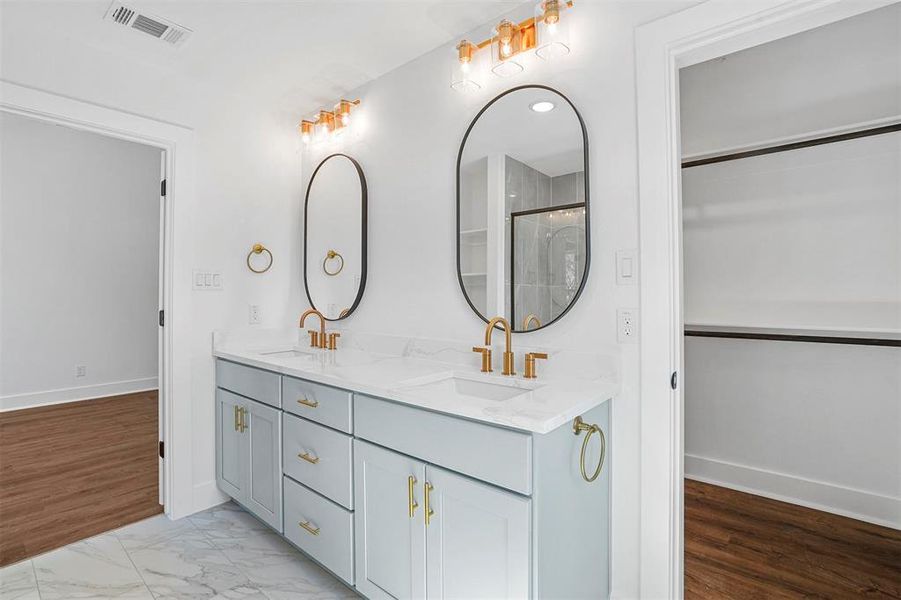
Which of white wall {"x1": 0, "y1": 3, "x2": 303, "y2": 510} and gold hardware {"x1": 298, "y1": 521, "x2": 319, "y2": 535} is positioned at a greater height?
white wall {"x1": 0, "y1": 3, "x2": 303, "y2": 510}

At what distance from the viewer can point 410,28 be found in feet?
7.07

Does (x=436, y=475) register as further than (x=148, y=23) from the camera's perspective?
No

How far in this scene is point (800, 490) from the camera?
2551 millimetres

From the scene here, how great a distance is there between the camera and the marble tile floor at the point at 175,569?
6.16 feet

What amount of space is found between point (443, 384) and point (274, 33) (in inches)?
71.8

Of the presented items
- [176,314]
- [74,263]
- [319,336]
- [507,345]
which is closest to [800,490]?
[507,345]

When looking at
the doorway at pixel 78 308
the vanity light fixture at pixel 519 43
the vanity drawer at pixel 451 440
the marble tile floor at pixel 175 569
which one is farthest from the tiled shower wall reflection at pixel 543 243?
the doorway at pixel 78 308

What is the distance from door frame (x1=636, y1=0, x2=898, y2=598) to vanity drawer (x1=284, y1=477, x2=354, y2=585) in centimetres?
109

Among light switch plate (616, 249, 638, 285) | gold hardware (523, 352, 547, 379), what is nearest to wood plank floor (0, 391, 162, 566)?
gold hardware (523, 352, 547, 379)

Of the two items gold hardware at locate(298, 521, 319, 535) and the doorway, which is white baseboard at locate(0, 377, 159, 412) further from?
gold hardware at locate(298, 521, 319, 535)

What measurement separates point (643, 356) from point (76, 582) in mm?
2477

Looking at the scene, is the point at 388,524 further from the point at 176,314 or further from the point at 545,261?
the point at 176,314

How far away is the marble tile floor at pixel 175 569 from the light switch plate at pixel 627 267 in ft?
5.36

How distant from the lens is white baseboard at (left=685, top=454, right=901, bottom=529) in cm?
232
